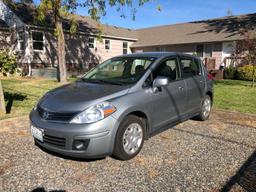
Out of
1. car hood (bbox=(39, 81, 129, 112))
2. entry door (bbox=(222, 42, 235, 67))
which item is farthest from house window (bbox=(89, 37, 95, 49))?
car hood (bbox=(39, 81, 129, 112))

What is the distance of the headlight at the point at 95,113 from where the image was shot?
3.97 metres

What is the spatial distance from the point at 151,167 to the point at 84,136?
116 centimetres

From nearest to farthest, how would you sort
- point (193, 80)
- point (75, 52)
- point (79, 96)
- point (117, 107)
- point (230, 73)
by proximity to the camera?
point (117, 107) → point (79, 96) → point (193, 80) → point (230, 73) → point (75, 52)

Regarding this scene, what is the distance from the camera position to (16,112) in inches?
306

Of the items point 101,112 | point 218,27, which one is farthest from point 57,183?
point 218,27

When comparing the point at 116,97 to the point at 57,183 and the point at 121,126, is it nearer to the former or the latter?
the point at 121,126

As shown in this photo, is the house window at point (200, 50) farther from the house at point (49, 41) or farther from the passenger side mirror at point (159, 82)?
the passenger side mirror at point (159, 82)

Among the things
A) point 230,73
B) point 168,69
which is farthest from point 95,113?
point 230,73

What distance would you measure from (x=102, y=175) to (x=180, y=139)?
2140mm

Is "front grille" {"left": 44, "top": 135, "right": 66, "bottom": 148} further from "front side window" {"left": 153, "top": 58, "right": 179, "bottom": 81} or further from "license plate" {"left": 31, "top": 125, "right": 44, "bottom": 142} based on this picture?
"front side window" {"left": 153, "top": 58, "right": 179, "bottom": 81}

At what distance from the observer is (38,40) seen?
71.3ft

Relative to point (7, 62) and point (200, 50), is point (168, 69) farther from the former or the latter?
point (200, 50)

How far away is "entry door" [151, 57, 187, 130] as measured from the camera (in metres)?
5.02

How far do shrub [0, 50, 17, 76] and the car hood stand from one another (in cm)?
331
